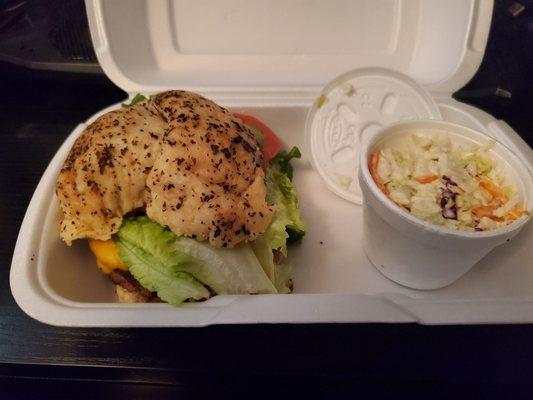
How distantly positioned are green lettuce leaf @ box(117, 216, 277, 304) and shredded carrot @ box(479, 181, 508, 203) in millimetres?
658

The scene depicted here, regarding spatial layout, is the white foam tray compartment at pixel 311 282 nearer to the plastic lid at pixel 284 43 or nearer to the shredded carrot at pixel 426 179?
the plastic lid at pixel 284 43

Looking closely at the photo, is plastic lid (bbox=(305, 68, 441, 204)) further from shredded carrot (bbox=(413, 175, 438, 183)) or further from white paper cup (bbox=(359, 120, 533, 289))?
shredded carrot (bbox=(413, 175, 438, 183))

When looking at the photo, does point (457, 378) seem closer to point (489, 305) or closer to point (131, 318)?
point (489, 305)

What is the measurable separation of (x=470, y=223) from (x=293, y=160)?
773 millimetres

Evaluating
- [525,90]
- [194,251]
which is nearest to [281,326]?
[194,251]

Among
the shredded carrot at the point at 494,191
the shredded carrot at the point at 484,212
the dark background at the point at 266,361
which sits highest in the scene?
the shredded carrot at the point at 494,191

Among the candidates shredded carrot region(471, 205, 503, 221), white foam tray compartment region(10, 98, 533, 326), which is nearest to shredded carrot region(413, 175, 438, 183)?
shredded carrot region(471, 205, 503, 221)

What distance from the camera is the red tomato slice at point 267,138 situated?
1478 millimetres

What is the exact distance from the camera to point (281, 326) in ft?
3.33

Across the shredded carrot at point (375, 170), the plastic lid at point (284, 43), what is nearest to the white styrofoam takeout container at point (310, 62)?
the plastic lid at point (284, 43)

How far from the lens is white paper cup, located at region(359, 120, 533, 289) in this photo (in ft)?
3.34

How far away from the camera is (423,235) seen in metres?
1.04

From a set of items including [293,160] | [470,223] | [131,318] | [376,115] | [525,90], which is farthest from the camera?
[525,90]

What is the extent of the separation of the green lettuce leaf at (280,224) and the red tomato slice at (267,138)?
1.2 inches
